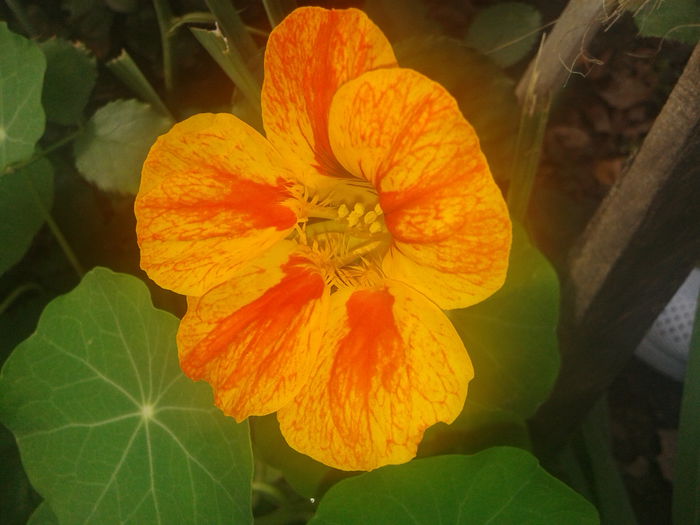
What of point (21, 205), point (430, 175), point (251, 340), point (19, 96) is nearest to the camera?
point (430, 175)

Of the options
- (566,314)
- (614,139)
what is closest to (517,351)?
(566,314)

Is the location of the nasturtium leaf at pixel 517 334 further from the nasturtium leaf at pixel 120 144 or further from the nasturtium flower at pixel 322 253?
the nasturtium leaf at pixel 120 144

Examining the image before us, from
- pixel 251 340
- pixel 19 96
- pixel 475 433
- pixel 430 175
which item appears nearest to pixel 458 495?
pixel 475 433

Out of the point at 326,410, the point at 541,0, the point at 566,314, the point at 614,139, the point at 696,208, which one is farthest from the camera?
the point at 614,139

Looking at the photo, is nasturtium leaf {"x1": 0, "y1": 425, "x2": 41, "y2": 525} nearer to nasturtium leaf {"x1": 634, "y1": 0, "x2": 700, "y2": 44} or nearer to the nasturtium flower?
the nasturtium flower

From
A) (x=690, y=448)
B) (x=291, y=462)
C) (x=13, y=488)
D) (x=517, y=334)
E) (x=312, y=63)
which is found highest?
(x=312, y=63)

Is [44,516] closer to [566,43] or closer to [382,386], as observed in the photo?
[382,386]

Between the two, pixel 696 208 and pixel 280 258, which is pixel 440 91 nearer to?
pixel 280 258
